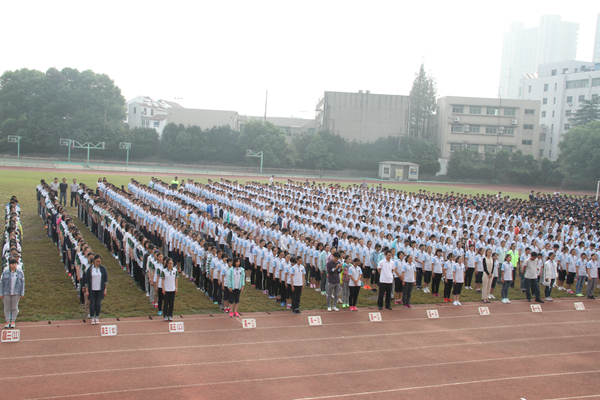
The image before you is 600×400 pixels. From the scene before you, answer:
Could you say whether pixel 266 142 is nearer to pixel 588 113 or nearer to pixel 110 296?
pixel 588 113

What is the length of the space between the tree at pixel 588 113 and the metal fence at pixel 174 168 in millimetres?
32806

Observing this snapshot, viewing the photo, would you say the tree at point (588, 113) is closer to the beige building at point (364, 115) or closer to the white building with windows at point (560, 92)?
the white building with windows at point (560, 92)

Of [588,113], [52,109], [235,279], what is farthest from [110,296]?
[588,113]

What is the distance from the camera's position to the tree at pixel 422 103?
2953 inches

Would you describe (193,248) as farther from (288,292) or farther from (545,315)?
(545,315)

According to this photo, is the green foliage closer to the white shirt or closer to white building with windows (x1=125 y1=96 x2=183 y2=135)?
white building with windows (x1=125 y1=96 x2=183 y2=135)

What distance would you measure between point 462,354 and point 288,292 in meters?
4.32

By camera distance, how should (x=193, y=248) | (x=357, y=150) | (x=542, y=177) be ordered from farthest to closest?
(x=357, y=150) < (x=542, y=177) < (x=193, y=248)

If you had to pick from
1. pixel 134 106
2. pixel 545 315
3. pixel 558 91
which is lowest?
Result: pixel 545 315

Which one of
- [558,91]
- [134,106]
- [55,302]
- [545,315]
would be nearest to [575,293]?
[545,315]

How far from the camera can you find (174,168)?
57781mm

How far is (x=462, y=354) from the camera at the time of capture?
355 inches

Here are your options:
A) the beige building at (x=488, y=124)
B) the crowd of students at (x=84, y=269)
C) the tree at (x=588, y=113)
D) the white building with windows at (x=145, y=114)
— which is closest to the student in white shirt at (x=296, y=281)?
the crowd of students at (x=84, y=269)

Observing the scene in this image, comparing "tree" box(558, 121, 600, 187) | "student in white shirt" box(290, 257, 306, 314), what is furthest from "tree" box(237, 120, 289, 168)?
"student in white shirt" box(290, 257, 306, 314)
